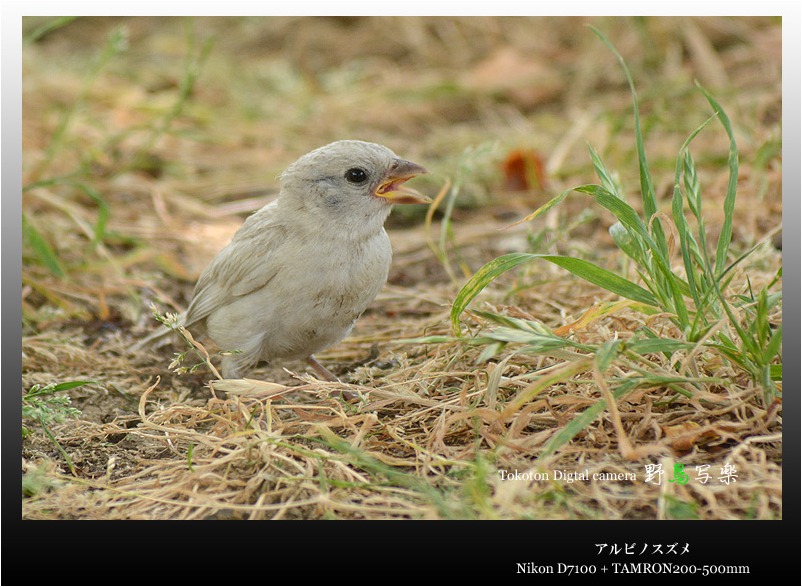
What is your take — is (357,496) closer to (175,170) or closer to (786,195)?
(786,195)

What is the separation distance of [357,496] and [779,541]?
1.19m

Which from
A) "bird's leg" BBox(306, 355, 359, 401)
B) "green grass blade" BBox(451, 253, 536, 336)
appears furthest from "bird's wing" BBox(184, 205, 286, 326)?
"green grass blade" BBox(451, 253, 536, 336)

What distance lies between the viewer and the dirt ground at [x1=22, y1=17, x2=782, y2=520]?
278cm

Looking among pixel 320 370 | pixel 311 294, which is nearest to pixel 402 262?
pixel 320 370

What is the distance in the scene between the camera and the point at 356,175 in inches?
145

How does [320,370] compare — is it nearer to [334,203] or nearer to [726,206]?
[334,203]

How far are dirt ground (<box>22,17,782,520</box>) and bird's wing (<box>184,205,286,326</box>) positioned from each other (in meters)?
0.35

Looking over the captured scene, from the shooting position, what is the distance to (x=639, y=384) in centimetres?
289

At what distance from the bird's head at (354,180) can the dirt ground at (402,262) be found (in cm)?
55

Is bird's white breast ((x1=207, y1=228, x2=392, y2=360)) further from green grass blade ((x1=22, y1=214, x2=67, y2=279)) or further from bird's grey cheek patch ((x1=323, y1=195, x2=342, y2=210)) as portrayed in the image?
green grass blade ((x1=22, y1=214, x2=67, y2=279))

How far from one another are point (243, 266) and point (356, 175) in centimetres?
60

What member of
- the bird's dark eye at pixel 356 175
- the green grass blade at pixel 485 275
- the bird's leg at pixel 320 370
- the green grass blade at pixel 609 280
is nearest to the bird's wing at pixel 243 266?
the bird's dark eye at pixel 356 175

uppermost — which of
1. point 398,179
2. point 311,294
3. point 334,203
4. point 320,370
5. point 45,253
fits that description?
point 398,179

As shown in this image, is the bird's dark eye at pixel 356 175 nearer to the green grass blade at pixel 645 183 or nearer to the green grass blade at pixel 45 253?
the green grass blade at pixel 645 183
